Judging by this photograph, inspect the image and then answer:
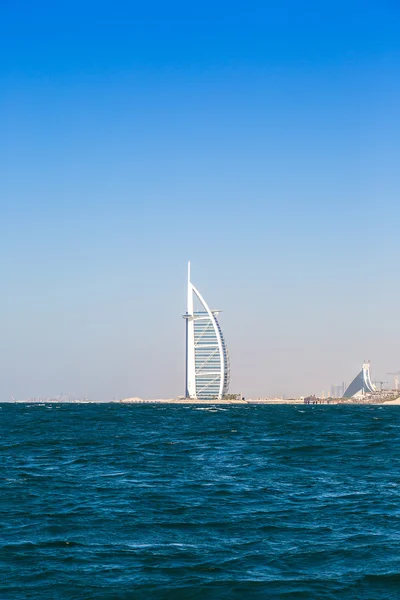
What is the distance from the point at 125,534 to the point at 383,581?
Result: 803 centimetres

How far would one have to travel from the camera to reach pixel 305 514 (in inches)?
951

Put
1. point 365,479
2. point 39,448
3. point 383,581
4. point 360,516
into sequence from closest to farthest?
point 383,581 < point 360,516 < point 365,479 < point 39,448

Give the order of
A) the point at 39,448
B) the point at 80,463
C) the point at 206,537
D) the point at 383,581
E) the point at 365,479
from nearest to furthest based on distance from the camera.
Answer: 1. the point at 383,581
2. the point at 206,537
3. the point at 365,479
4. the point at 80,463
5. the point at 39,448

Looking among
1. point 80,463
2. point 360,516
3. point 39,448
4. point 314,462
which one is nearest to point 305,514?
point 360,516

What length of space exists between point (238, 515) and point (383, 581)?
8.24 metres

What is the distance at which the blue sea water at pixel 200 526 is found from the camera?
53.1ft

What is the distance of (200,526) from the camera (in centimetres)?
2234

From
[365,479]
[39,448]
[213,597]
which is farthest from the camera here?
[39,448]

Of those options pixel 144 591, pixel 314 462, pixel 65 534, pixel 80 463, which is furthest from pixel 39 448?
pixel 144 591

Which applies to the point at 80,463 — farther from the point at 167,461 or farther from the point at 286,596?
the point at 286,596

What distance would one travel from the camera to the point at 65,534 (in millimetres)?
21203

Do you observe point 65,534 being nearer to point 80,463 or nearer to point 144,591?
point 144,591

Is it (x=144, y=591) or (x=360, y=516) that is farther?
(x=360, y=516)

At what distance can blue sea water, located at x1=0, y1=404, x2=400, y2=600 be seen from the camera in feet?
53.1
